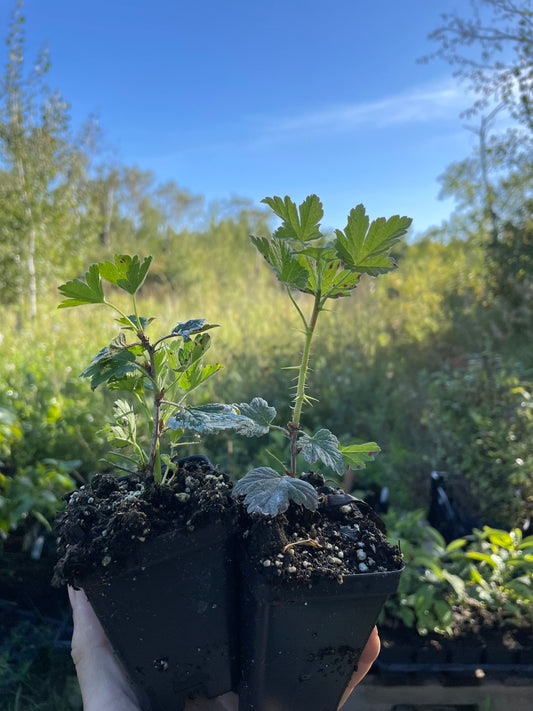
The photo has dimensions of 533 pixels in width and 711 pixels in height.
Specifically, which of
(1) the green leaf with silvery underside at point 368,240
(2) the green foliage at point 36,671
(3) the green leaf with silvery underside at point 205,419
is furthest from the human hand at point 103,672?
(2) the green foliage at point 36,671

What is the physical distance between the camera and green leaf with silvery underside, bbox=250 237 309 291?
2.49 feet

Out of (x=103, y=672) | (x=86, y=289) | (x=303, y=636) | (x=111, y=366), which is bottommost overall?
(x=103, y=672)

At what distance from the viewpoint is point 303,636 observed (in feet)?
2.50

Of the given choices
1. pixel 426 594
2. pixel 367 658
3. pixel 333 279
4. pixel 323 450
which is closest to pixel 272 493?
pixel 323 450

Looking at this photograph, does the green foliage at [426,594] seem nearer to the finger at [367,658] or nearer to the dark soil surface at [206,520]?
the finger at [367,658]

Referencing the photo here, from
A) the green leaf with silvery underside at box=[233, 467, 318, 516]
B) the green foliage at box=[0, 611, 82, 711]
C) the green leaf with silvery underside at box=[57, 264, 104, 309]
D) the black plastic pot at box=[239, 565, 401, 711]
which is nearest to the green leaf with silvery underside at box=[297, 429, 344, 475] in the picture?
the green leaf with silvery underside at box=[233, 467, 318, 516]

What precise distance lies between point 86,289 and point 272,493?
412mm

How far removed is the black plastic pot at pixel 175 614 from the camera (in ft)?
2.37

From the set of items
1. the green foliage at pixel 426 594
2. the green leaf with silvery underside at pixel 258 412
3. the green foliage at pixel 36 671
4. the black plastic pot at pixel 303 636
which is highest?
the green leaf with silvery underside at pixel 258 412

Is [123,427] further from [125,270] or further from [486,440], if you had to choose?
[486,440]

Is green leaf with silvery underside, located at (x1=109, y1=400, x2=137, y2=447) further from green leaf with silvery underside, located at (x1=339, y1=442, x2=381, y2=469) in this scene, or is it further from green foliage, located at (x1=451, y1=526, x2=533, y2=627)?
green foliage, located at (x1=451, y1=526, x2=533, y2=627)

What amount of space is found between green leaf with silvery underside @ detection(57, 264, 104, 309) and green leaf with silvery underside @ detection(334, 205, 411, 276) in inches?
14.4

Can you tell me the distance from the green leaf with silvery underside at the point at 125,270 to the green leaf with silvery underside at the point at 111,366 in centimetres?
10

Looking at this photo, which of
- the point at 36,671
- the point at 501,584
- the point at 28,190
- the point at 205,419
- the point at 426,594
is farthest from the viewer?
the point at 28,190
